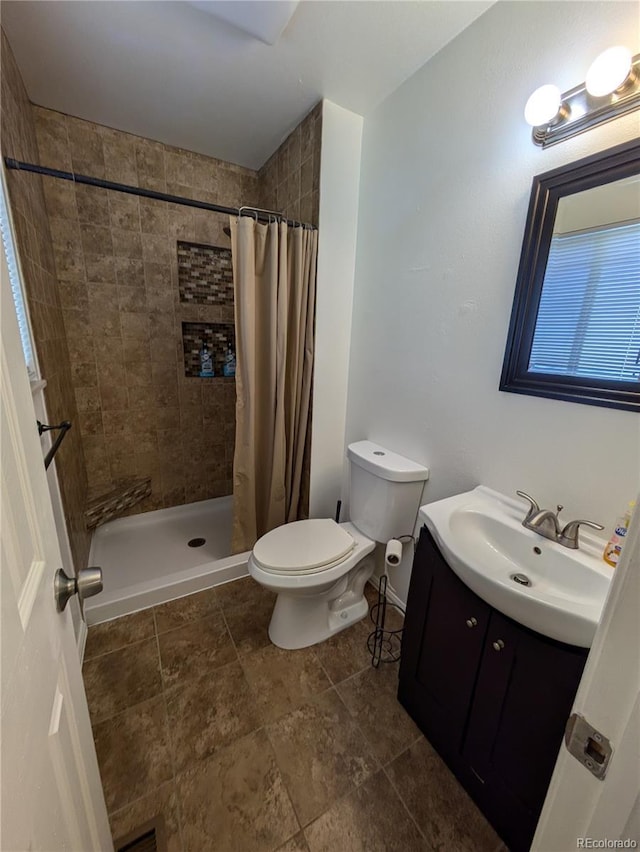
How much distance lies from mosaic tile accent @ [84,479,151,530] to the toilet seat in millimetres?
1315

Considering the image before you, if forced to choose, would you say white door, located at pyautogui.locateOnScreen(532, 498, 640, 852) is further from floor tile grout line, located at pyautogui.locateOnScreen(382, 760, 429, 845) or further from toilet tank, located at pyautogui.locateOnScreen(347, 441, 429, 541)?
toilet tank, located at pyautogui.locateOnScreen(347, 441, 429, 541)

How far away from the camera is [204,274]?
233 cm

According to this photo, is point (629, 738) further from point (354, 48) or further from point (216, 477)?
point (216, 477)

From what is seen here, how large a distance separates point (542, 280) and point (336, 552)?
1.22 m

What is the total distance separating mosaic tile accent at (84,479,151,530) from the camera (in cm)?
216

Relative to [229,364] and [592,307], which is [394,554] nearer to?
[592,307]

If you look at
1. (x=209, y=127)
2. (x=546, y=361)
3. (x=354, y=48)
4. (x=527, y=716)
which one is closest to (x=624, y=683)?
(x=527, y=716)

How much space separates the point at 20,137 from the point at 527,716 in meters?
2.67

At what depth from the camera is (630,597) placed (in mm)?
349

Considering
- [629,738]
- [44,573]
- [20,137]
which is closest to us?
[629,738]

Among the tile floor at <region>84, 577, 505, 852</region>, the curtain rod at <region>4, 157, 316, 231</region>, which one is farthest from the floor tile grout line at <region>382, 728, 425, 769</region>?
the curtain rod at <region>4, 157, 316, 231</region>

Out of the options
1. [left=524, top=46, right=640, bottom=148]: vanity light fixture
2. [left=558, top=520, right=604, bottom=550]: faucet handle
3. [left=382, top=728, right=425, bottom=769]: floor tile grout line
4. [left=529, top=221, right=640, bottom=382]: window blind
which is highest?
[left=524, top=46, right=640, bottom=148]: vanity light fixture

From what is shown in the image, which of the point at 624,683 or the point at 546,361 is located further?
the point at 546,361

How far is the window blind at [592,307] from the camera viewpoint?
87 centimetres
